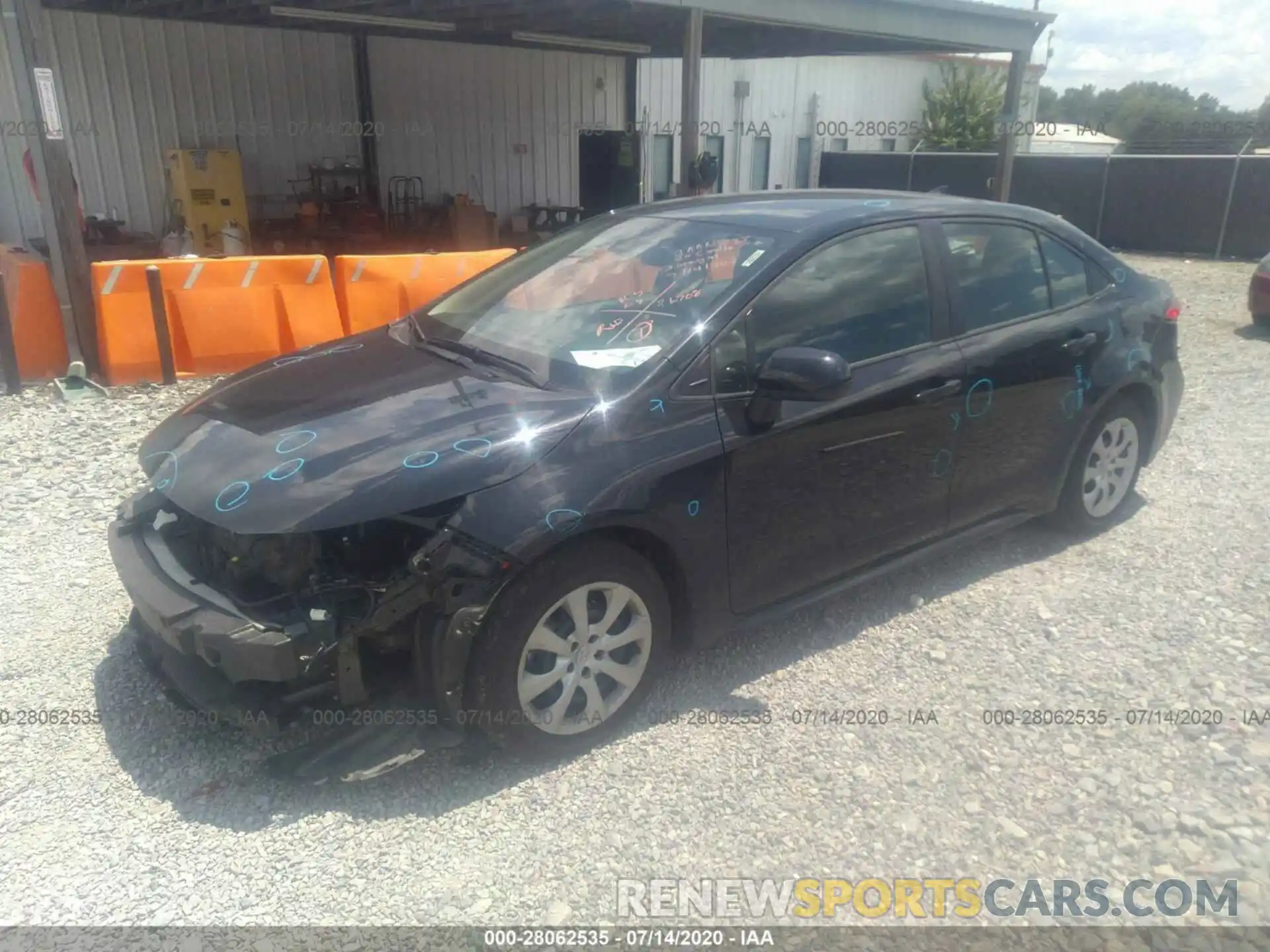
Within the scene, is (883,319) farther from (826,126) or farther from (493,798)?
(826,126)

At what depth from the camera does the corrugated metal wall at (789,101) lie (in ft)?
62.7

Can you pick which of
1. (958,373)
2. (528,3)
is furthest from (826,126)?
(958,373)

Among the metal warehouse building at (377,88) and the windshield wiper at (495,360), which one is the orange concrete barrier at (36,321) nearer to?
the metal warehouse building at (377,88)

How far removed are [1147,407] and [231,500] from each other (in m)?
4.19

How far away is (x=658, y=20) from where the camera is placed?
460 inches

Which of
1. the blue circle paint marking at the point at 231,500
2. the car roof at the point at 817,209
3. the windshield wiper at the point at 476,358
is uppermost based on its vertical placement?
the car roof at the point at 817,209

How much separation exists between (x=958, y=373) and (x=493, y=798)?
2332 mm

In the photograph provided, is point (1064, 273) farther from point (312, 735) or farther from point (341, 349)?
point (312, 735)

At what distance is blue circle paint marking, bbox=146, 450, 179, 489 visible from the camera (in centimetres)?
291

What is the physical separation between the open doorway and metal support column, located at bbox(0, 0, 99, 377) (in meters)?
10.4

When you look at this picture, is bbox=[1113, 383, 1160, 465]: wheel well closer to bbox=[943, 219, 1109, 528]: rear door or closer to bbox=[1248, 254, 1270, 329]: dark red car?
bbox=[943, 219, 1109, 528]: rear door

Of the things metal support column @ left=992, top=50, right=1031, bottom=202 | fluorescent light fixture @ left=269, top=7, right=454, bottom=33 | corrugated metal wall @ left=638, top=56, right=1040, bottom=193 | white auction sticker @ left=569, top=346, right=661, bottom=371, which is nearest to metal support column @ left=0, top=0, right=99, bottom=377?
fluorescent light fixture @ left=269, top=7, right=454, bottom=33

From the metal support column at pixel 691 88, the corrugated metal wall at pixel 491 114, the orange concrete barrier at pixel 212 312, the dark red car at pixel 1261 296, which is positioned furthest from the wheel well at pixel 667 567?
the corrugated metal wall at pixel 491 114

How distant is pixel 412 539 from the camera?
2641mm
